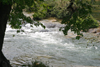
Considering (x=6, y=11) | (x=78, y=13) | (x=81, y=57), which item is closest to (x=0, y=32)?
(x=6, y=11)

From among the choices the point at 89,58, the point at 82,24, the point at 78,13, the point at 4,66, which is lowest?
the point at 89,58

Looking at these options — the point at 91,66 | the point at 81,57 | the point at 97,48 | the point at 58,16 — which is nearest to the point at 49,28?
the point at 58,16

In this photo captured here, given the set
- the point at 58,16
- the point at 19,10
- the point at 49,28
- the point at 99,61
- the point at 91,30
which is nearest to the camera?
the point at 19,10

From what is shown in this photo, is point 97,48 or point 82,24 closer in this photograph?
point 82,24

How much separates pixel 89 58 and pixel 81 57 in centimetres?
54

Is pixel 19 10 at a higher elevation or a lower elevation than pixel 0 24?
higher

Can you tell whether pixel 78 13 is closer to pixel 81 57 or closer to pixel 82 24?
pixel 82 24

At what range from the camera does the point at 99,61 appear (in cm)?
911

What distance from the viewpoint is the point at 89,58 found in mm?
9773

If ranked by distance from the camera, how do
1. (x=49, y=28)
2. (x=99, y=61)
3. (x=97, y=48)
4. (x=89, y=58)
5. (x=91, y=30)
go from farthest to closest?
(x=49, y=28)
(x=91, y=30)
(x=97, y=48)
(x=89, y=58)
(x=99, y=61)

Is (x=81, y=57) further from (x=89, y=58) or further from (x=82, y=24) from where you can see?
(x=82, y=24)

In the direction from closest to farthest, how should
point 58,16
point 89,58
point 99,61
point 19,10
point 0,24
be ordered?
point 0,24 < point 19,10 < point 99,61 < point 89,58 < point 58,16

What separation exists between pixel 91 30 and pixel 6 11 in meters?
17.1

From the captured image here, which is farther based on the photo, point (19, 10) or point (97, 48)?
point (97, 48)
